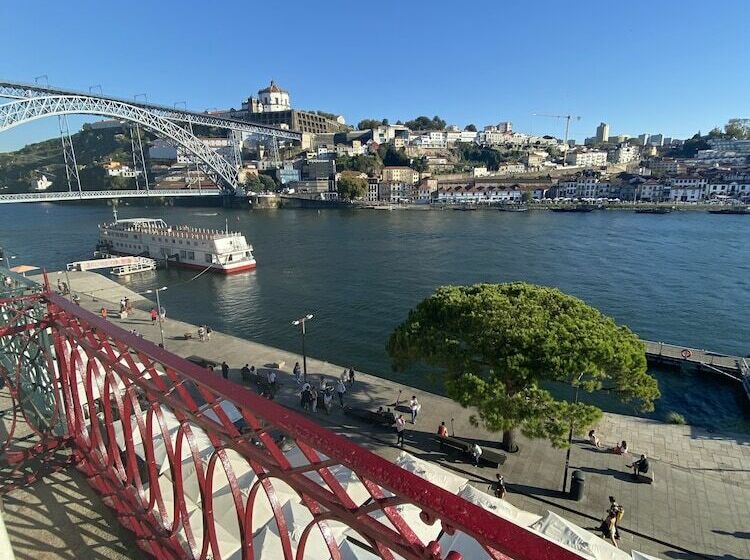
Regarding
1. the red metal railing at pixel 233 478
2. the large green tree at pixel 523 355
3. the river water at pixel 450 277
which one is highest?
the red metal railing at pixel 233 478

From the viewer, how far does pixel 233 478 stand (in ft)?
8.98

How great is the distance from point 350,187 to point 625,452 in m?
87.9

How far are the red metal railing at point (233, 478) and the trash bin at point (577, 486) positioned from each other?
3.66m

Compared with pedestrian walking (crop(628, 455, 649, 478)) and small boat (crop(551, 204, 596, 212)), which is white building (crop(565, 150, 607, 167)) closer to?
small boat (crop(551, 204, 596, 212))

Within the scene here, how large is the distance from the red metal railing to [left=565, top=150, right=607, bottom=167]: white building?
163 meters

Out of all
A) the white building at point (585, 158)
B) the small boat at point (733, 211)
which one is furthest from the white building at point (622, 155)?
the small boat at point (733, 211)

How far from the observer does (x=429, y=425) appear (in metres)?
11.7

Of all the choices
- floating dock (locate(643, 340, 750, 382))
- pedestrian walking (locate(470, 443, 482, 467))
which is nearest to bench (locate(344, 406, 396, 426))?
pedestrian walking (locate(470, 443, 482, 467))

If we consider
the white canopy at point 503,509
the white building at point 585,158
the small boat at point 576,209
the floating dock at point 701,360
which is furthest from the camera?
the white building at point 585,158

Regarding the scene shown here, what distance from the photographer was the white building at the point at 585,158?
495 feet

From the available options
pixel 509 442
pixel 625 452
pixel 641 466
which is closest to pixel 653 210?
pixel 625 452

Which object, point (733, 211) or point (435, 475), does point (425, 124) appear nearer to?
point (733, 211)

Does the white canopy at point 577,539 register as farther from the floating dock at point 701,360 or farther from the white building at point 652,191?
the white building at point 652,191

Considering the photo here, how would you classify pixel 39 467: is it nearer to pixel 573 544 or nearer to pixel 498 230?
pixel 573 544
